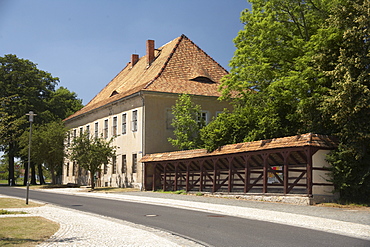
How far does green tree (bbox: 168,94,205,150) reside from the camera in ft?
129

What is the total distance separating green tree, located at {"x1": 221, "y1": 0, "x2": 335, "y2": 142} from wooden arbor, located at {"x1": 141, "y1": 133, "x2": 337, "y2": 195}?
293 cm

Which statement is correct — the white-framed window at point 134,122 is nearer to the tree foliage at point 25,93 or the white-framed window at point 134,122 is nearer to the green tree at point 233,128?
the green tree at point 233,128

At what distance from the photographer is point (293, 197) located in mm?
22750

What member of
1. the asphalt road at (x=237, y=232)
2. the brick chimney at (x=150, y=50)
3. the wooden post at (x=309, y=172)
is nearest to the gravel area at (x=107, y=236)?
the asphalt road at (x=237, y=232)

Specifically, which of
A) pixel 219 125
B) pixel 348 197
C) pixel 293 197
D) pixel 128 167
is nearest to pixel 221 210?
pixel 293 197

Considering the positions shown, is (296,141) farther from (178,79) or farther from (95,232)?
(178,79)

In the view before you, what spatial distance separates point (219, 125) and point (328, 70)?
10573 millimetres

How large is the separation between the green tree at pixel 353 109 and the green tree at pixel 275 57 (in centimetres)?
403

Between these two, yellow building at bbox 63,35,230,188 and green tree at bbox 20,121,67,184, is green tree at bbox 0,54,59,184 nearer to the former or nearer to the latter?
green tree at bbox 20,121,67,184

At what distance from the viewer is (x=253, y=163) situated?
28.4m

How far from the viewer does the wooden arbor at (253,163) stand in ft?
73.9

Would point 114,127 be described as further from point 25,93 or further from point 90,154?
point 25,93

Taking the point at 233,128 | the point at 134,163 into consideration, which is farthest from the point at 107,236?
the point at 134,163

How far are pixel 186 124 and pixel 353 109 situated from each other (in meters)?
19.8
